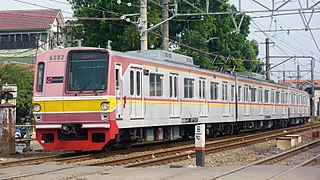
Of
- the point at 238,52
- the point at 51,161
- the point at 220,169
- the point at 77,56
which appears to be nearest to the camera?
the point at 220,169

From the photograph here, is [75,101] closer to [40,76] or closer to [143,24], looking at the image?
[40,76]

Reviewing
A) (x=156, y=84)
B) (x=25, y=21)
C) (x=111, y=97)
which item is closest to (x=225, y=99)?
(x=156, y=84)

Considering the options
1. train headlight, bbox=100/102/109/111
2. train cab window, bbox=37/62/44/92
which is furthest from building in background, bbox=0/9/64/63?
train headlight, bbox=100/102/109/111

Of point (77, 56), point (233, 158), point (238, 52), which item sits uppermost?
point (238, 52)

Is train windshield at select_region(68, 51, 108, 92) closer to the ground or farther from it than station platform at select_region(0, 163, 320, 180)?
farther from it

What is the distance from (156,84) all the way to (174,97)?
169cm

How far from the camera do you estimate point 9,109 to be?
17516mm

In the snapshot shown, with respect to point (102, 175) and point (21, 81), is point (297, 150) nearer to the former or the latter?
point (102, 175)

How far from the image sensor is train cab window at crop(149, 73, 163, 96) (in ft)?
62.4

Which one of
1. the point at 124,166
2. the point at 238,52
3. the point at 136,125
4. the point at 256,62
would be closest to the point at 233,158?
the point at 136,125

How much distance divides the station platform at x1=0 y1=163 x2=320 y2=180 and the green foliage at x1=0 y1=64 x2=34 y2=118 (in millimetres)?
26734

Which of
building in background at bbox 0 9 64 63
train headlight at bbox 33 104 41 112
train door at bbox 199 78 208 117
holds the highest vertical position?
building in background at bbox 0 9 64 63

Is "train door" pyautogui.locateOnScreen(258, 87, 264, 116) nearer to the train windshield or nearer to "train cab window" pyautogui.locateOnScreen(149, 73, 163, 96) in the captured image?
"train cab window" pyautogui.locateOnScreen(149, 73, 163, 96)

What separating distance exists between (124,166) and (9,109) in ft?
17.1
